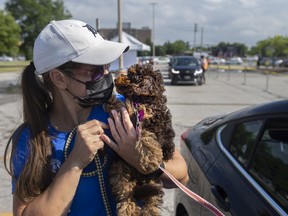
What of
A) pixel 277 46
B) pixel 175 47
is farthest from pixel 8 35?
pixel 175 47

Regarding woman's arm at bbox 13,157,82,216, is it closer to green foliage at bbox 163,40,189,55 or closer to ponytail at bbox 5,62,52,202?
ponytail at bbox 5,62,52,202

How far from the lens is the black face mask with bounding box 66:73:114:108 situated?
1.72 meters

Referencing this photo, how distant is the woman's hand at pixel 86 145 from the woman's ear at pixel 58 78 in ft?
0.82

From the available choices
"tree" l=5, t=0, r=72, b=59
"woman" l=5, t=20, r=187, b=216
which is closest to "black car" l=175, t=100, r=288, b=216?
"woman" l=5, t=20, r=187, b=216

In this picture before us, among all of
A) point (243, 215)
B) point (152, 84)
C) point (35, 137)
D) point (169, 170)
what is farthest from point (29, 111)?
point (243, 215)

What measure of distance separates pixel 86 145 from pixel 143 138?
0.24 m

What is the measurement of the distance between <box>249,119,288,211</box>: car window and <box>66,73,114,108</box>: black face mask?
1081 mm

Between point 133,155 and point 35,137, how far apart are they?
434mm

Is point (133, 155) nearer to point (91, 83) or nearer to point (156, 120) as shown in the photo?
point (156, 120)

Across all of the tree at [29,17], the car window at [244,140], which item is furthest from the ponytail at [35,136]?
the tree at [29,17]

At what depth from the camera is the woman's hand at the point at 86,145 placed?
5.15 feet

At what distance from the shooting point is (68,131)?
1.77m

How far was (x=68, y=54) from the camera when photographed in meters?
1.64

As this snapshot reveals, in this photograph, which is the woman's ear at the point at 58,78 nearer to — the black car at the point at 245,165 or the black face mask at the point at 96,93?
the black face mask at the point at 96,93
